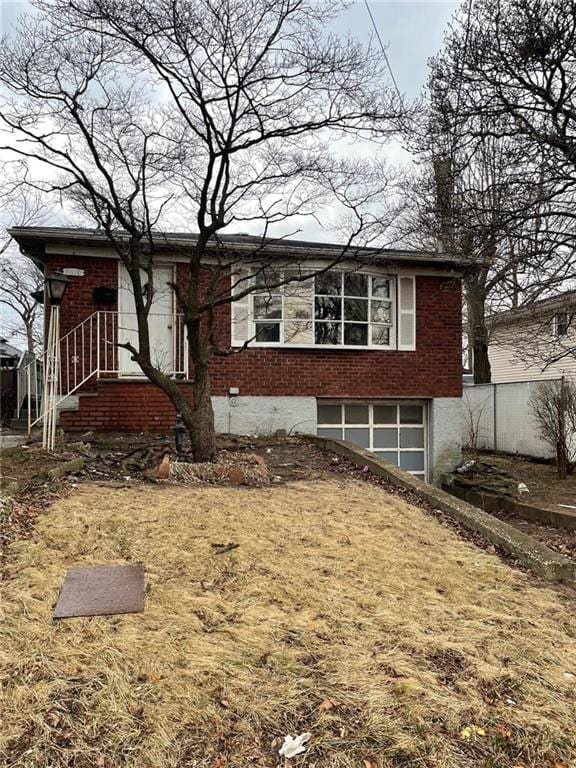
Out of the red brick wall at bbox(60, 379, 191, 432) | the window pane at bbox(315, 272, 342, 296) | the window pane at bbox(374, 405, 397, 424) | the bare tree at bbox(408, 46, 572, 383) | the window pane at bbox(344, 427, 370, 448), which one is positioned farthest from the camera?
the window pane at bbox(374, 405, 397, 424)

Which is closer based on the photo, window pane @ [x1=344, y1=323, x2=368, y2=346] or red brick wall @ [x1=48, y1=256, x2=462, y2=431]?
red brick wall @ [x1=48, y1=256, x2=462, y2=431]

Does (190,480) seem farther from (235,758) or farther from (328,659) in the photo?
(235,758)

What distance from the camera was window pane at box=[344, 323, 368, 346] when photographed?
1062cm

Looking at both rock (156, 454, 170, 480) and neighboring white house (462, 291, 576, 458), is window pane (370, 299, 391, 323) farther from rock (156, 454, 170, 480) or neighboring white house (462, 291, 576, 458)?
rock (156, 454, 170, 480)

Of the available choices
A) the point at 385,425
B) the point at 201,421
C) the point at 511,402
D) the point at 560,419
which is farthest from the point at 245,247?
the point at 511,402

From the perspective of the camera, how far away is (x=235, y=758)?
2197mm

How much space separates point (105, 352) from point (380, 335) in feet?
17.4

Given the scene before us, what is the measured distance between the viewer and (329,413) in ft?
35.2

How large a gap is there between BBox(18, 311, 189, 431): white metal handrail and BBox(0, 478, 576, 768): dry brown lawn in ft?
16.9

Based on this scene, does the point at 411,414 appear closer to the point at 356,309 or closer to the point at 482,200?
the point at 356,309

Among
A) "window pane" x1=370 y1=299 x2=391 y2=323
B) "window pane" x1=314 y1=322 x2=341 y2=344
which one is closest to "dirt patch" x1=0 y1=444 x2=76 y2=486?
"window pane" x1=314 y1=322 x2=341 y2=344

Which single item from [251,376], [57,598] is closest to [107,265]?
[251,376]

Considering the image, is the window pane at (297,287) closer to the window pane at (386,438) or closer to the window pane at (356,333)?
the window pane at (356,333)

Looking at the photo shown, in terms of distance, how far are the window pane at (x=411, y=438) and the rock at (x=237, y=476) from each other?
208 inches
